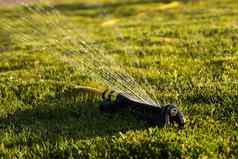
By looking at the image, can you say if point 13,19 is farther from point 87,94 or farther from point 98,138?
point 98,138

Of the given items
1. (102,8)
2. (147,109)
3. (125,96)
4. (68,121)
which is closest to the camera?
(147,109)

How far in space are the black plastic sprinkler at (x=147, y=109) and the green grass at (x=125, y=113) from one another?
0.13m

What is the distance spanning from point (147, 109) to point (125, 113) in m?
0.92

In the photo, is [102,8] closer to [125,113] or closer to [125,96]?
[125,113]

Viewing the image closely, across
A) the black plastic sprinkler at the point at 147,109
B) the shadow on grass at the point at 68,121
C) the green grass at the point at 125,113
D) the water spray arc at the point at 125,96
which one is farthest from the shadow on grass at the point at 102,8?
the black plastic sprinkler at the point at 147,109

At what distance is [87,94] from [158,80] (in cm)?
168

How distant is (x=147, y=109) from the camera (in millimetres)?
8828

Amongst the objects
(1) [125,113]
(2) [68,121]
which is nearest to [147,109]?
(1) [125,113]

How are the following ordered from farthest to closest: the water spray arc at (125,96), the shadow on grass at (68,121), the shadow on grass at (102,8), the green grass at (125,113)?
the shadow on grass at (102,8) → the shadow on grass at (68,121) → the water spray arc at (125,96) → the green grass at (125,113)

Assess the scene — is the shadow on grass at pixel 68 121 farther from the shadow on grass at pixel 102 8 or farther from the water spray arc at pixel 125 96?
the shadow on grass at pixel 102 8

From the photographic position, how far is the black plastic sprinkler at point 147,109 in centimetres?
841

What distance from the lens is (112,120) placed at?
9430 millimetres

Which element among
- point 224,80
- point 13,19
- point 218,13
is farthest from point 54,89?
point 13,19

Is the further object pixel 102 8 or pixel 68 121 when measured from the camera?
pixel 102 8
